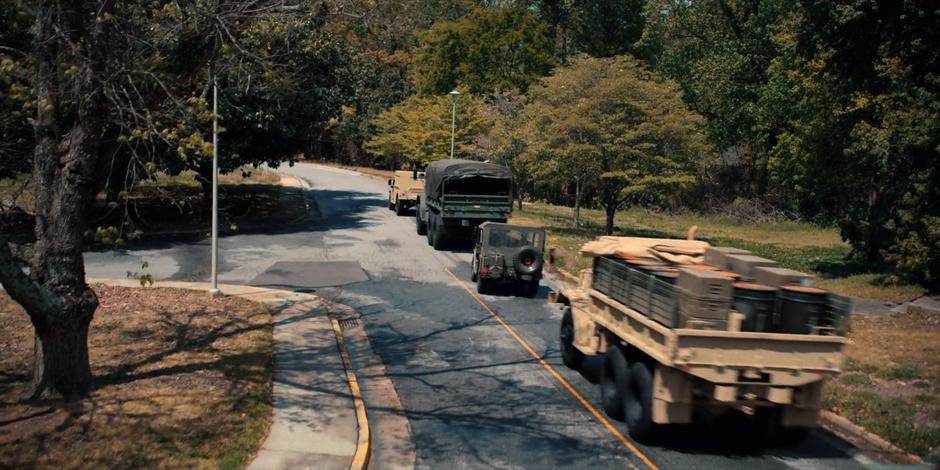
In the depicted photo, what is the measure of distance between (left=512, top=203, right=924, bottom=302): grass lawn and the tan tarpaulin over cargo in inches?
436

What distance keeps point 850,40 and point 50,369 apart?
20.8 meters

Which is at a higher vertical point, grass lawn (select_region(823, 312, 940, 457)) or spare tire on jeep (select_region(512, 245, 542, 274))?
spare tire on jeep (select_region(512, 245, 542, 274))

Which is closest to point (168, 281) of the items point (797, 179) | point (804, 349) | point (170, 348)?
point (170, 348)

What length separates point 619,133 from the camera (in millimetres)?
28688

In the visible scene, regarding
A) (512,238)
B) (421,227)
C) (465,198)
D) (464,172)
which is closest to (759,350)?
(512,238)

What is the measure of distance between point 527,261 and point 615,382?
815 centimetres

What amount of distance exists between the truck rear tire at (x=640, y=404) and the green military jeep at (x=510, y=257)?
27.5 feet

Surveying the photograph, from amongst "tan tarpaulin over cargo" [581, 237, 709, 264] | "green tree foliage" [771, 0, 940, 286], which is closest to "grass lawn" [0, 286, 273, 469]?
"tan tarpaulin over cargo" [581, 237, 709, 264]

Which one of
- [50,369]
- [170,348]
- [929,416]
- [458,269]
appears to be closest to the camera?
[50,369]

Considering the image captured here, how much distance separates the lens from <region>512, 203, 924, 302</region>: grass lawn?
22.0 m

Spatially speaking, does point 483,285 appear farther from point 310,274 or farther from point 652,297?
point 652,297

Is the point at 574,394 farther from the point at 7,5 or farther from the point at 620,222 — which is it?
the point at 620,222

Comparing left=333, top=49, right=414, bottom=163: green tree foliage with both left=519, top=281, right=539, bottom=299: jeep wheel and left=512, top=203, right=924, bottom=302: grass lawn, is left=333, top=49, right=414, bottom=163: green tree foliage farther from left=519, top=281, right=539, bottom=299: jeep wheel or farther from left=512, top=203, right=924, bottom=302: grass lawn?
left=519, top=281, right=539, bottom=299: jeep wheel

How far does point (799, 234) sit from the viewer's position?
137ft
